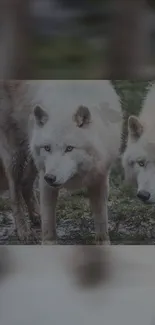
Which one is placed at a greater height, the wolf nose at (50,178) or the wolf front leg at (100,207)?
the wolf nose at (50,178)

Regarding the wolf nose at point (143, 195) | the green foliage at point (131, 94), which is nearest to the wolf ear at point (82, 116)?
the green foliage at point (131, 94)

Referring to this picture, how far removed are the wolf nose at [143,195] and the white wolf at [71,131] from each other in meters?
0.10

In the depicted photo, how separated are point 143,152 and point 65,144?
0.78 feet

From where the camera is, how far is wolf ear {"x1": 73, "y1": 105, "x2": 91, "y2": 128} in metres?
1.36

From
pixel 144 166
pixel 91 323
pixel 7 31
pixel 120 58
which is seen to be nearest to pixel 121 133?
pixel 144 166

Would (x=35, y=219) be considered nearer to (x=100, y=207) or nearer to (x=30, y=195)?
(x=30, y=195)

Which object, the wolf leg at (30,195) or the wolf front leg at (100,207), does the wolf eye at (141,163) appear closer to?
the wolf front leg at (100,207)

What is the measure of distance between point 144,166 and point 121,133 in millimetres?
123

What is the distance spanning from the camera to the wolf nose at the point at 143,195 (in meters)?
1.37

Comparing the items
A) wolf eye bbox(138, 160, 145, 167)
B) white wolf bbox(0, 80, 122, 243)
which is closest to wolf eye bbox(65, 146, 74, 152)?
white wolf bbox(0, 80, 122, 243)

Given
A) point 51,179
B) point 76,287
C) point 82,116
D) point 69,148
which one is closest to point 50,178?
point 51,179

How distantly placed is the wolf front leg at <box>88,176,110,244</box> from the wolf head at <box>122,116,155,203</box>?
0.08m

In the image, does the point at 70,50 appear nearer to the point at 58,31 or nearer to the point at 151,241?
the point at 58,31

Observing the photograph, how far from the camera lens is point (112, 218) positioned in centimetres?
138
